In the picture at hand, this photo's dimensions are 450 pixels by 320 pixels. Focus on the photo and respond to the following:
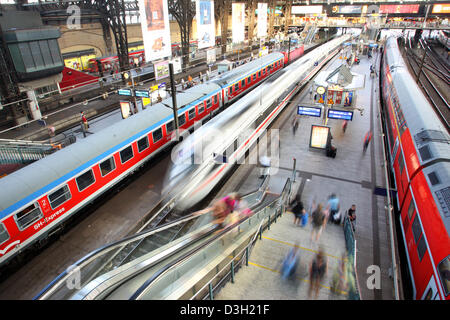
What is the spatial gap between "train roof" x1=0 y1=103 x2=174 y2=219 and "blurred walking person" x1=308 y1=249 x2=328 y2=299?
32.2ft

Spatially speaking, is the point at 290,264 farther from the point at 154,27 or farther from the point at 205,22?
the point at 205,22

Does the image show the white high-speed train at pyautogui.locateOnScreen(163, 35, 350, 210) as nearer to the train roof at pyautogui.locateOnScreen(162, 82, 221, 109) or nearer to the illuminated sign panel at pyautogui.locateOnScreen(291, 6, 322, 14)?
the train roof at pyautogui.locateOnScreen(162, 82, 221, 109)

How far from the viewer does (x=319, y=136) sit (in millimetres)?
18312

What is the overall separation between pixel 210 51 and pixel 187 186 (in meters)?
28.0

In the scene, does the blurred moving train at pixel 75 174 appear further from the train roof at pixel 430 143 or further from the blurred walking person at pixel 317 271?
the train roof at pixel 430 143

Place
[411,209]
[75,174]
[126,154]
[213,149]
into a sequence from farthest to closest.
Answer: [126,154]
[213,149]
[75,174]
[411,209]

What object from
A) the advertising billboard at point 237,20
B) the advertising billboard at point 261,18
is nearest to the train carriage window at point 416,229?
the advertising billboard at point 237,20

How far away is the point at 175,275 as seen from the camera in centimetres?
611

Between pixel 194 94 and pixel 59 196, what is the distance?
40.5 ft

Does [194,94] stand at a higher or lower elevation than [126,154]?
higher

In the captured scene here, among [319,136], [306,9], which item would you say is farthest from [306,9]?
[319,136]

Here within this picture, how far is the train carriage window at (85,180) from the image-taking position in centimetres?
1213

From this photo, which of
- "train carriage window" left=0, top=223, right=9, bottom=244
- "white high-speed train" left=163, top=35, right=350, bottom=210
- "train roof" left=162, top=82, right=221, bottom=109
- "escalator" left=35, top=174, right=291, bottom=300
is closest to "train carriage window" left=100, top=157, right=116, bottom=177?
"white high-speed train" left=163, top=35, right=350, bottom=210
